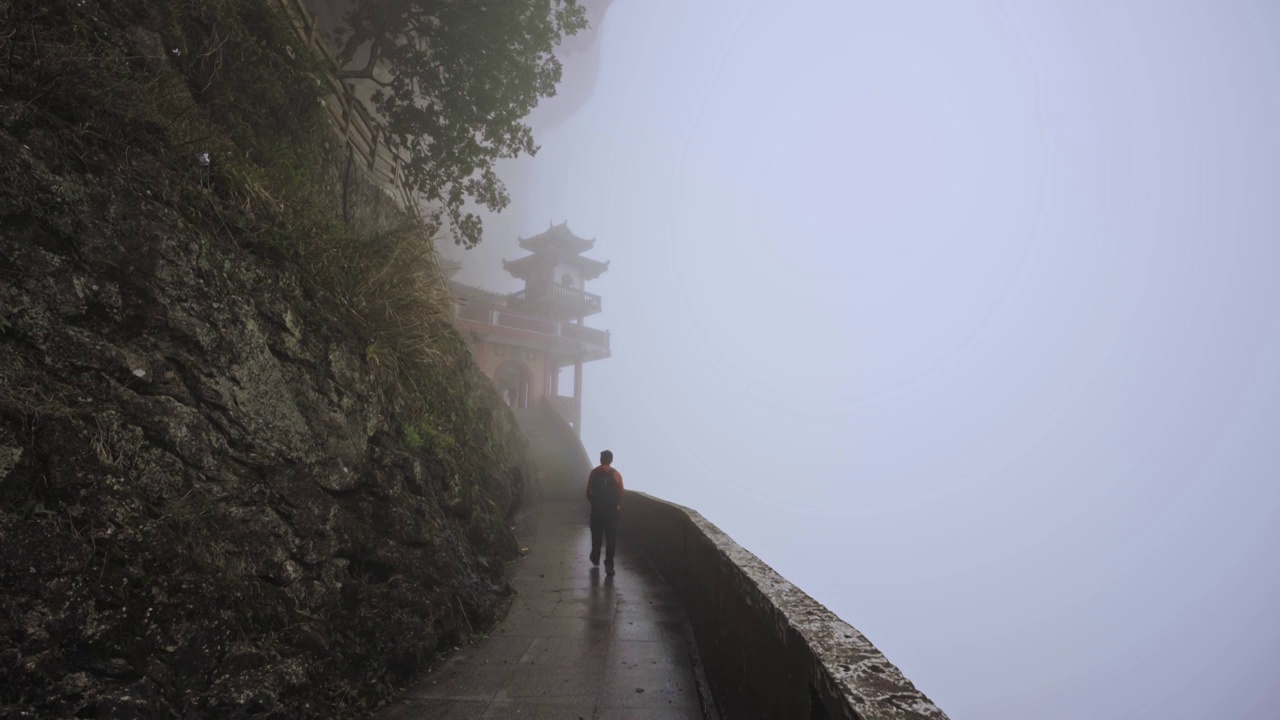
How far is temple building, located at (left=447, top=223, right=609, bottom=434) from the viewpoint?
80.2 ft

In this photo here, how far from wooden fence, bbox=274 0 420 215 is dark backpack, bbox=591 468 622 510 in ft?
13.9

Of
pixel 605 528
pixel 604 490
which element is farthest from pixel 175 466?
pixel 605 528

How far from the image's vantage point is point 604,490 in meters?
7.55

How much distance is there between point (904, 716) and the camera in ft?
5.64

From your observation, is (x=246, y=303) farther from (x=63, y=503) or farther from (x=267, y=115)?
(x=267, y=115)

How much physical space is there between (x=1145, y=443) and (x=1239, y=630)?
285ft

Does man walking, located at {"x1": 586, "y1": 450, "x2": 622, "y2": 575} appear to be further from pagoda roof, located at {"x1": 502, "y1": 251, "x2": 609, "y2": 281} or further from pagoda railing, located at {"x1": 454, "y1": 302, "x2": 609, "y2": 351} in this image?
pagoda roof, located at {"x1": 502, "y1": 251, "x2": 609, "y2": 281}

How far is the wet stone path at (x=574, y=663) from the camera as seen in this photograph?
3.57 metres

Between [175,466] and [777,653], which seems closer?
[777,653]

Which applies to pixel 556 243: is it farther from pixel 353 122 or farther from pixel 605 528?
pixel 605 528

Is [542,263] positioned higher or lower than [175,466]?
higher

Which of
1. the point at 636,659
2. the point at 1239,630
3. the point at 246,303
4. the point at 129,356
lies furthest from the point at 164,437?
the point at 1239,630

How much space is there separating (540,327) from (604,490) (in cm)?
1949

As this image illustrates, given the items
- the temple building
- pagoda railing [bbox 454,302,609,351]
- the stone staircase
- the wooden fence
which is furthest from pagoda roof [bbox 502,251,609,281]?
the wooden fence
